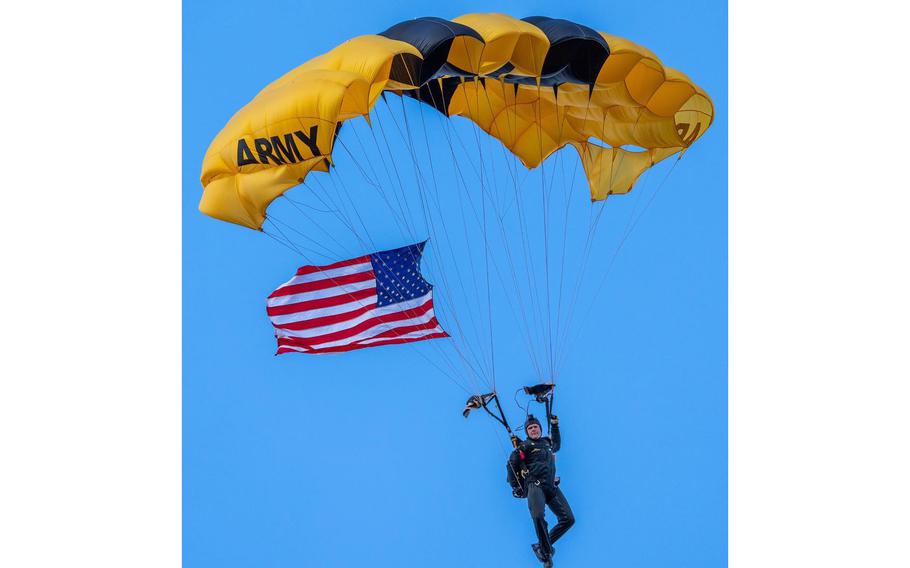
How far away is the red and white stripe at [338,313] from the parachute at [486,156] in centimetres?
23

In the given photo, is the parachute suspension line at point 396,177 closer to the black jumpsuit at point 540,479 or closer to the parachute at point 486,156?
the parachute at point 486,156

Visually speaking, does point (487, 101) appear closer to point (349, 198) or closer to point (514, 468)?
point (349, 198)

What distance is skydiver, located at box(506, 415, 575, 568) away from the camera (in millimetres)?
6566

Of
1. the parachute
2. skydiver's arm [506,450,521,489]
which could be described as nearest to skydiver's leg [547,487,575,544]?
skydiver's arm [506,450,521,489]

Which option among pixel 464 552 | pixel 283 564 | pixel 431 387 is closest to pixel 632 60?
pixel 431 387

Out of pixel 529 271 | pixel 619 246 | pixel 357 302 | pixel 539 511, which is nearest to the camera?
pixel 539 511

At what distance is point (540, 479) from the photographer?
6582 millimetres

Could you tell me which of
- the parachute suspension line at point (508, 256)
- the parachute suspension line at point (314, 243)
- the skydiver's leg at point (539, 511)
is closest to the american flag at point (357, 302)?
the parachute suspension line at point (314, 243)

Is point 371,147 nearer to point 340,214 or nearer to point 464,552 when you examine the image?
point 340,214

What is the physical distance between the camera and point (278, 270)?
24.0 ft

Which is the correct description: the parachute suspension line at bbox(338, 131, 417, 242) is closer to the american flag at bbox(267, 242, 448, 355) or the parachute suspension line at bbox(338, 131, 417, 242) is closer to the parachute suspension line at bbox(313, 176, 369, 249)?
the american flag at bbox(267, 242, 448, 355)

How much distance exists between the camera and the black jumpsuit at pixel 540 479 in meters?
6.56

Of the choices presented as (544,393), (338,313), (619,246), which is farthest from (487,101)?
(544,393)

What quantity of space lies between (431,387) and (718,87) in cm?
332
